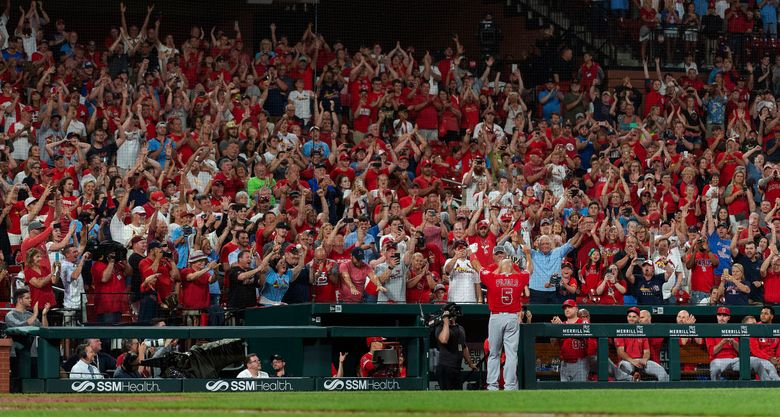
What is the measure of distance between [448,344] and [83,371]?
14.3 feet

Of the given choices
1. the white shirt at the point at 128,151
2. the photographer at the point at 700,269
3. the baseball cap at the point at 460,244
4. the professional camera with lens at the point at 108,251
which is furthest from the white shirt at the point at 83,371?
the photographer at the point at 700,269

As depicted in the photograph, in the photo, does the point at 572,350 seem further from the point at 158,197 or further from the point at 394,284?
the point at 158,197

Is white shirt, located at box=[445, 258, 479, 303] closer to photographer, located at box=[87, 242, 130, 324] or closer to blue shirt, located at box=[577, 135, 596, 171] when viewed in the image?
photographer, located at box=[87, 242, 130, 324]

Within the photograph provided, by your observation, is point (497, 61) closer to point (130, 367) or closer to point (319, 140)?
point (319, 140)

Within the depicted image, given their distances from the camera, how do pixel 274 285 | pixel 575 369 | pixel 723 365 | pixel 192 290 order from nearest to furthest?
pixel 575 369
pixel 723 365
pixel 192 290
pixel 274 285

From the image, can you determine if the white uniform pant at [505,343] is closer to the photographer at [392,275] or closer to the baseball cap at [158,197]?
the photographer at [392,275]

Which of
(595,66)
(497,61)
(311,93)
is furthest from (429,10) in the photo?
(311,93)

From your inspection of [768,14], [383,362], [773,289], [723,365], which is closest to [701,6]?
[768,14]

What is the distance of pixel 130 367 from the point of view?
16484 mm

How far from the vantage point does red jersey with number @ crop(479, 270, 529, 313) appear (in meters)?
16.8

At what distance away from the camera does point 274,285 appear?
1883 cm

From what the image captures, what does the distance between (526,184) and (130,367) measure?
9.77 m

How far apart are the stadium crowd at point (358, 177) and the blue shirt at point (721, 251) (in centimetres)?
5

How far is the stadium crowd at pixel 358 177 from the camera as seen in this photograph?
62.4ft
